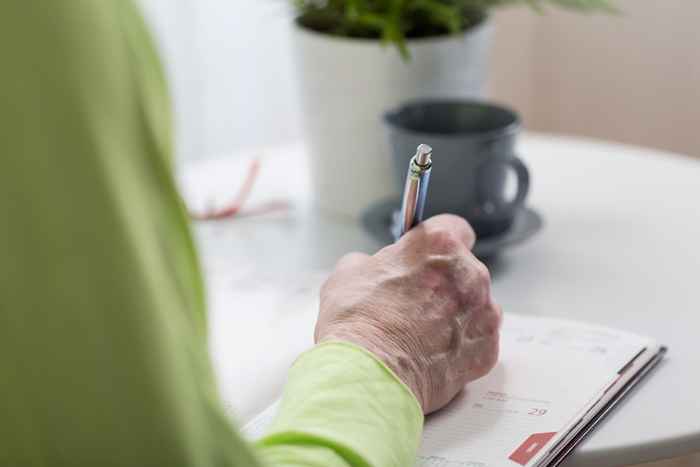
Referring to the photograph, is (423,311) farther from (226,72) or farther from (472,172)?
(226,72)

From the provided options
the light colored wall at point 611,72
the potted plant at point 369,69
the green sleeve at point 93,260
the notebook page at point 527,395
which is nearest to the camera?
the green sleeve at point 93,260

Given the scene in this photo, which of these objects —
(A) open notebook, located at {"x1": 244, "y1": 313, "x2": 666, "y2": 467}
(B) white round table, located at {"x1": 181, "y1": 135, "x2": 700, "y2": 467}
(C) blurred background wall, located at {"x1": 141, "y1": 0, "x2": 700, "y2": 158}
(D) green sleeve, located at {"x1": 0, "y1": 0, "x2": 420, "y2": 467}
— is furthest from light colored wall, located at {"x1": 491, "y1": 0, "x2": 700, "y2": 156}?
(D) green sleeve, located at {"x1": 0, "y1": 0, "x2": 420, "y2": 467}

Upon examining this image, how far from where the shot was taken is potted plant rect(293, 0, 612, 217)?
107 centimetres

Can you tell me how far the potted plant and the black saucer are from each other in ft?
0.24

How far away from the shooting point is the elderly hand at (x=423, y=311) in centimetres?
67

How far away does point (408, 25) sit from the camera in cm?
109

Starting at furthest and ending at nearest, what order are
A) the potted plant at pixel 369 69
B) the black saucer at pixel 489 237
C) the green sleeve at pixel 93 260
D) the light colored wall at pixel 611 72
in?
the light colored wall at pixel 611 72 → the potted plant at pixel 369 69 → the black saucer at pixel 489 237 → the green sleeve at pixel 93 260

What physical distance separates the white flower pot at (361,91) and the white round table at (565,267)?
47 mm

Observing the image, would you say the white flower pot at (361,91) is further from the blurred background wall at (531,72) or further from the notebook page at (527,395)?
the blurred background wall at (531,72)

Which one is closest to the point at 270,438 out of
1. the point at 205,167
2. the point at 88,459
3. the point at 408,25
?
the point at 88,459

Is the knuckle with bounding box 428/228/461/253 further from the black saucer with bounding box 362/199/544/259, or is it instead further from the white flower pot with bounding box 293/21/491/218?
the white flower pot with bounding box 293/21/491/218

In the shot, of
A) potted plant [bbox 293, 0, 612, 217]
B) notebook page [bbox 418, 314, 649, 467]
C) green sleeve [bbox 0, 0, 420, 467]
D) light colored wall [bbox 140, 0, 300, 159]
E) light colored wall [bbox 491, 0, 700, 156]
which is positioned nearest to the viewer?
green sleeve [bbox 0, 0, 420, 467]

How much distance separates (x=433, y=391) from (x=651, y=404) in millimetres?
163

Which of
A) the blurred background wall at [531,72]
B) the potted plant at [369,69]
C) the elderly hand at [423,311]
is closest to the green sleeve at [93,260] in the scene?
the elderly hand at [423,311]
